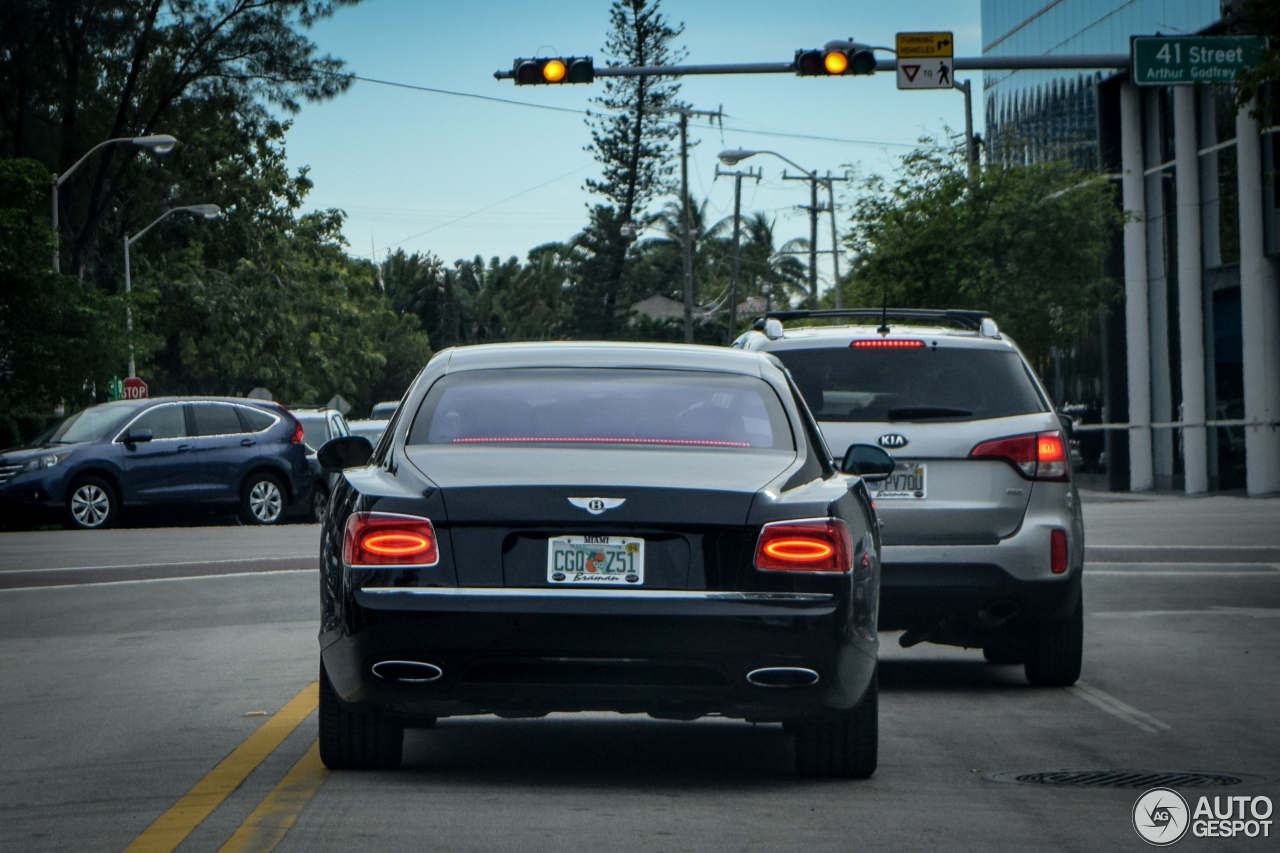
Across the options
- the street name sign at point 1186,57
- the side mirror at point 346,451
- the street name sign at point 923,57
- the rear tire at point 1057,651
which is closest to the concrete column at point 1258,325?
the street name sign at point 1186,57

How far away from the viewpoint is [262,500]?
25781 mm

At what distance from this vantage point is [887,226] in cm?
3856

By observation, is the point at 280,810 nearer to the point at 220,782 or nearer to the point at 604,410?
the point at 220,782

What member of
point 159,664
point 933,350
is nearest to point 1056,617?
point 933,350

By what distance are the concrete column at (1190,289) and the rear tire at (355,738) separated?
94.1 ft

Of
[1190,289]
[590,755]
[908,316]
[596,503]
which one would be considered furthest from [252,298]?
[596,503]

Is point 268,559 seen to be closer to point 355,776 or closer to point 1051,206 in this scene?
point 355,776

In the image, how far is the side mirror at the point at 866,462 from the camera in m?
7.44

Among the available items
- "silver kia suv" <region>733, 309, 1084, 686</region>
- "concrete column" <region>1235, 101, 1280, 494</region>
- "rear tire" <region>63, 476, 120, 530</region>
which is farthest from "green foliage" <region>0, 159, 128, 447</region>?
"silver kia suv" <region>733, 309, 1084, 686</region>

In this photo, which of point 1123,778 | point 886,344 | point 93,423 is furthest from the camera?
point 93,423

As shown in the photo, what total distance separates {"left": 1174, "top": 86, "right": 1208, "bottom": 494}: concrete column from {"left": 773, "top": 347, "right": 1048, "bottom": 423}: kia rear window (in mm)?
25512

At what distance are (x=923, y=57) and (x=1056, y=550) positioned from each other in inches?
487

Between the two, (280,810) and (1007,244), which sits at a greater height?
(1007,244)

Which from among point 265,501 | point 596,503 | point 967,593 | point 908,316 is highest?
point 908,316
